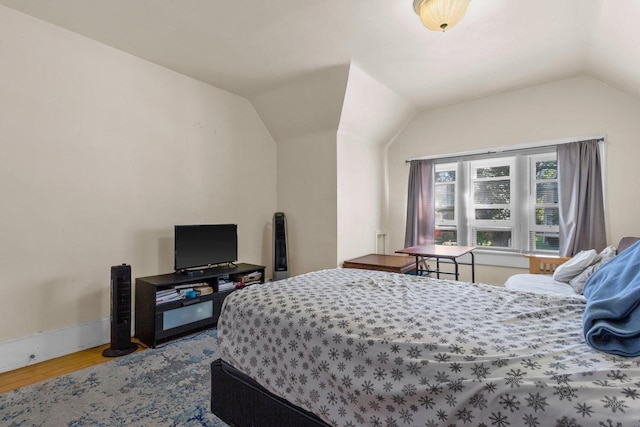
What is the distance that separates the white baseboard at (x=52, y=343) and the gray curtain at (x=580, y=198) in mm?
4773

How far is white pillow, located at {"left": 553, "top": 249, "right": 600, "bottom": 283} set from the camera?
2.61m

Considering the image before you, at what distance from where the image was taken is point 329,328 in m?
1.26

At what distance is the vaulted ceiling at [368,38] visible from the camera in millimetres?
2270

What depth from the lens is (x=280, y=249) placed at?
13.6 feet

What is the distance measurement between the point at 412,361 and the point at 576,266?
2494 mm

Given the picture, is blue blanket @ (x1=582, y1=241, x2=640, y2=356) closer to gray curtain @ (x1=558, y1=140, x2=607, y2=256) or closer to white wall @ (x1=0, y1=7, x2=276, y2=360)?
gray curtain @ (x1=558, y1=140, x2=607, y2=256)

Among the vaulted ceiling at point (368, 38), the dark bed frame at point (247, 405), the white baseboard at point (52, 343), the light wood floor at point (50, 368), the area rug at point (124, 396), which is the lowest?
the light wood floor at point (50, 368)

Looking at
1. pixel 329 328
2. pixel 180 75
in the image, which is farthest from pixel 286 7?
pixel 329 328

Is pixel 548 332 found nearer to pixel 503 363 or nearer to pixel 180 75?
pixel 503 363

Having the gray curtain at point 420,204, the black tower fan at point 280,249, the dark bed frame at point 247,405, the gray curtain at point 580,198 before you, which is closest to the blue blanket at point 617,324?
the dark bed frame at point 247,405

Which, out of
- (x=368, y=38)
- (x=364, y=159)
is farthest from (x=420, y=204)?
(x=368, y=38)

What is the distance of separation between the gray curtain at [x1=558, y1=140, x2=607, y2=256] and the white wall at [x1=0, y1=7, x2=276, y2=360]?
3.92m

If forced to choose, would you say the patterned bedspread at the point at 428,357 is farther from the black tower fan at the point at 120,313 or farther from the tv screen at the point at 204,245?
the tv screen at the point at 204,245

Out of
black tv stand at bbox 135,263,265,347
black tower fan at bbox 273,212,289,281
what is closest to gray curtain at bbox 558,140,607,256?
black tower fan at bbox 273,212,289,281
